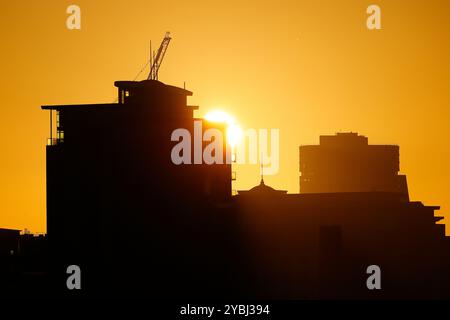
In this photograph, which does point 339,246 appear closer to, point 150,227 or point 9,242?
point 150,227

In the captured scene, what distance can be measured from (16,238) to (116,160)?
106 feet

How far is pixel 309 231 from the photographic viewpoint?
145125 mm

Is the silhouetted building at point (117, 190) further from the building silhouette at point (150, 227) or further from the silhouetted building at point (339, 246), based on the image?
the silhouetted building at point (339, 246)

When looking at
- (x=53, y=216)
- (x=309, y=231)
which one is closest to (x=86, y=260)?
(x=53, y=216)

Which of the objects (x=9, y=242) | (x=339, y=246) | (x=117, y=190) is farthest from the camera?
(x=9, y=242)

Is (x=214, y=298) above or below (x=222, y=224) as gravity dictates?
below

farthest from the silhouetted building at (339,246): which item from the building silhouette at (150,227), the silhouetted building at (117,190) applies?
the silhouetted building at (117,190)

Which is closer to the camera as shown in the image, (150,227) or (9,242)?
(150,227)

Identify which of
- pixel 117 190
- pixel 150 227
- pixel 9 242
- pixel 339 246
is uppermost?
pixel 117 190

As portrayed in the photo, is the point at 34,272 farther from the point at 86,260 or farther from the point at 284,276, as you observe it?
the point at 284,276

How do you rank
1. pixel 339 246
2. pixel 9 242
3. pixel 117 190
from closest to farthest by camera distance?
1. pixel 117 190
2. pixel 339 246
3. pixel 9 242

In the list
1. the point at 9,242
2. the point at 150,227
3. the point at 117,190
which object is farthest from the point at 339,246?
the point at 9,242

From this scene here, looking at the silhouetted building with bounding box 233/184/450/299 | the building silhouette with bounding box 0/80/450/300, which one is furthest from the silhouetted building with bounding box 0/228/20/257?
the silhouetted building with bounding box 233/184/450/299
